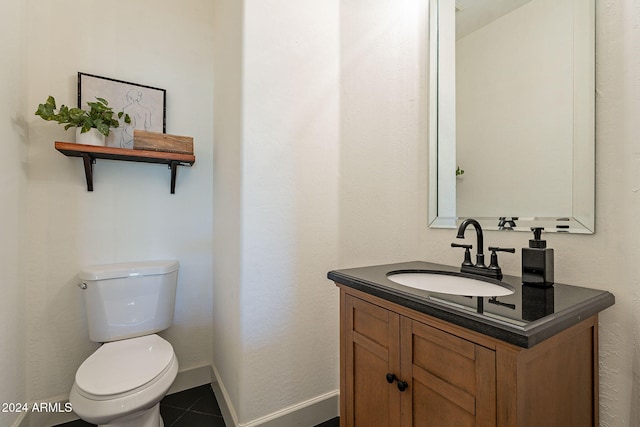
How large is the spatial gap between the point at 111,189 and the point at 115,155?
0.25m

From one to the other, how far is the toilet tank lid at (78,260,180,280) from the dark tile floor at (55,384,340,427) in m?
0.79

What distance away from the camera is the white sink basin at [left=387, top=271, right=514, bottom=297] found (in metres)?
0.93

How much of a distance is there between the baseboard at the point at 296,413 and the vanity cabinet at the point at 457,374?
538 millimetres

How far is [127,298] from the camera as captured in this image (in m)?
1.49

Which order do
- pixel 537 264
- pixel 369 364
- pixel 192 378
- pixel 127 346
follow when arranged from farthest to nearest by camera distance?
pixel 192 378 → pixel 127 346 → pixel 369 364 → pixel 537 264

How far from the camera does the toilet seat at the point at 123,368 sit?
108cm

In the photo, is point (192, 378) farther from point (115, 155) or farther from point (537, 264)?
point (537, 264)

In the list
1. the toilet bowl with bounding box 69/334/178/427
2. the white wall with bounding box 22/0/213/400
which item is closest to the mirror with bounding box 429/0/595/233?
the toilet bowl with bounding box 69/334/178/427

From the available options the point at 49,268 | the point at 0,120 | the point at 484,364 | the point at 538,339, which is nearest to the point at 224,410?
the point at 49,268

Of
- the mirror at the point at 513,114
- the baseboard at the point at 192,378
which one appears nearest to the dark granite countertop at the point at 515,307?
the mirror at the point at 513,114

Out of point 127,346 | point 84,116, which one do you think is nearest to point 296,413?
point 127,346

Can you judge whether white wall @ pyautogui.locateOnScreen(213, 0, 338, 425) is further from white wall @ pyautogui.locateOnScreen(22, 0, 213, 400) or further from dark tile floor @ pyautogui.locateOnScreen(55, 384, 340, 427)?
white wall @ pyautogui.locateOnScreen(22, 0, 213, 400)

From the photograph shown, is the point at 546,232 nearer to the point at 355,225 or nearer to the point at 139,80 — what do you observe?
the point at 355,225

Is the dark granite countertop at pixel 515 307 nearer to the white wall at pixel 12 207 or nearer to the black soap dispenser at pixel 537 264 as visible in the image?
the black soap dispenser at pixel 537 264
